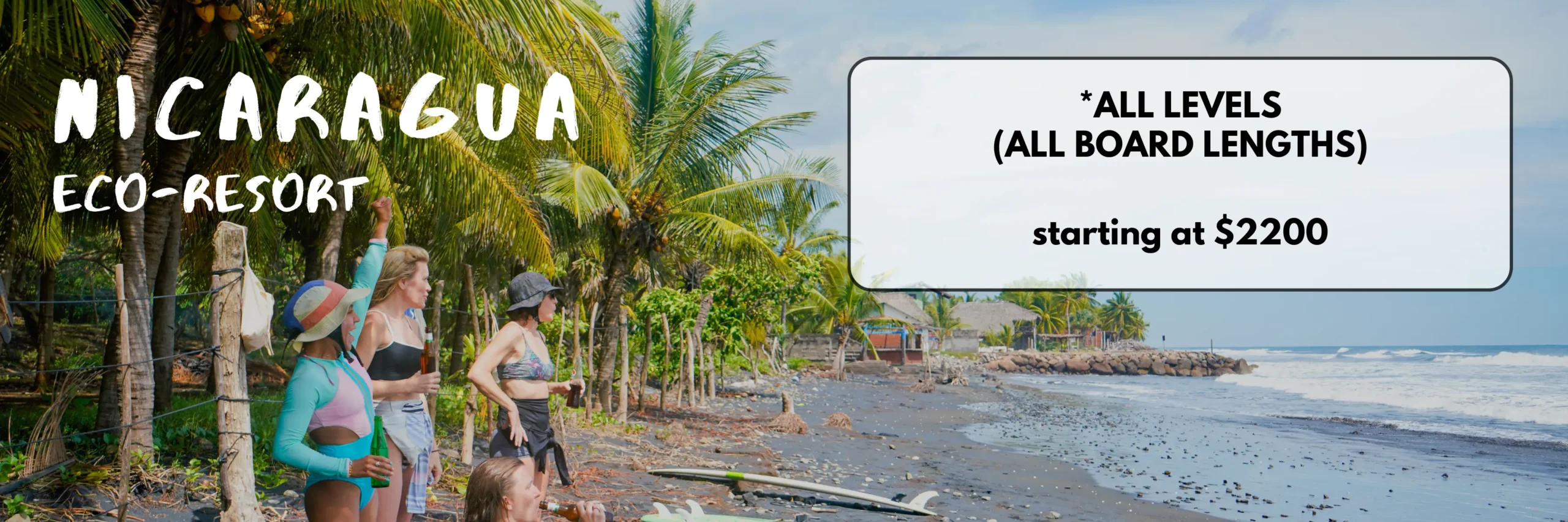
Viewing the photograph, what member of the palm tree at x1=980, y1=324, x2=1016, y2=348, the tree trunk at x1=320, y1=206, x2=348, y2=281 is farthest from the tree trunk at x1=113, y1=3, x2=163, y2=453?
the palm tree at x1=980, y1=324, x2=1016, y2=348

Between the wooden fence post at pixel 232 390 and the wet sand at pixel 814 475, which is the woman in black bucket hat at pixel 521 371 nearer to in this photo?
the wooden fence post at pixel 232 390

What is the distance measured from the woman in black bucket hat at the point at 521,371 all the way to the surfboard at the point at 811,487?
4566mm

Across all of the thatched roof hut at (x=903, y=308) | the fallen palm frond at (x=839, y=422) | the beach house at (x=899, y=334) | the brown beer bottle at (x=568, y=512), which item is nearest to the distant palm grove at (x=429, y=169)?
the fallen palm frond at (x=839, y=422)

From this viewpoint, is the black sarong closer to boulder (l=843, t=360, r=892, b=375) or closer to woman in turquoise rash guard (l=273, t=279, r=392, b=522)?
woman in turquoise rash guard (l=273, t=279, r=392, b=522)

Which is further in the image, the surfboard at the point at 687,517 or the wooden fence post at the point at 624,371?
the wooden fence post at the point at 624,371

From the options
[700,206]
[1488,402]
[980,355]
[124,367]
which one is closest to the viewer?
[124,367]

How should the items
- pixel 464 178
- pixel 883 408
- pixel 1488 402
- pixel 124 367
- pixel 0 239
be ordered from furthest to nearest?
pixel 1488 402, pixel 883 408, pixel 0 239, pixel 464 178, pixel 124 367

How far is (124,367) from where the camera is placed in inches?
219

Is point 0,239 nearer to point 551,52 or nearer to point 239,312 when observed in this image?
point 551,52

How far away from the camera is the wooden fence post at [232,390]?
552 cm

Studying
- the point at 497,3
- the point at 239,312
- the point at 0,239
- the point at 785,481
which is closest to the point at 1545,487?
the point at 785,481

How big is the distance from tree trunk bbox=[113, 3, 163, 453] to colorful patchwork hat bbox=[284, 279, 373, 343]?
471 cm

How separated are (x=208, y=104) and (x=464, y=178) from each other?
214cm

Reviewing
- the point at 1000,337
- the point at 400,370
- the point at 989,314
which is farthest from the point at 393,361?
the point at 1000,337
